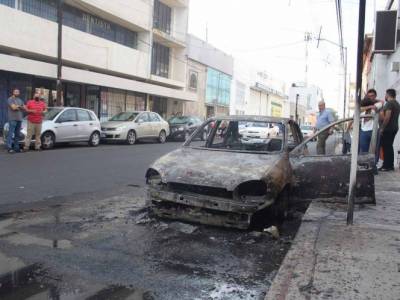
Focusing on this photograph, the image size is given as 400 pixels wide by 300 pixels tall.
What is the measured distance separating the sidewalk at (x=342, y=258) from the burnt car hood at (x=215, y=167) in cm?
87

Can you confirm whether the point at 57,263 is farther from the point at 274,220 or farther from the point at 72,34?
the point at 72,34

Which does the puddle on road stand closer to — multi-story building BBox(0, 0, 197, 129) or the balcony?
multi-story building BBox(0, 0, 197, 129)

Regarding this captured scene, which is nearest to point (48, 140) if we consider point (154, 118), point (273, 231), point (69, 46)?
point (154, 118)

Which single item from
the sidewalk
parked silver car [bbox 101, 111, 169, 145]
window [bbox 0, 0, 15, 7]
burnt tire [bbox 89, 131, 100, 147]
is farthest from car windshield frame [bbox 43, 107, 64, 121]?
the sidewalk

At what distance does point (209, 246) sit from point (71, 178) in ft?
16.3

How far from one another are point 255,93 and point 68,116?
47.2m

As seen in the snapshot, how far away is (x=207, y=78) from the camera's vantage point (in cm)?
4147

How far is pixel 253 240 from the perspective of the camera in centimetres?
543

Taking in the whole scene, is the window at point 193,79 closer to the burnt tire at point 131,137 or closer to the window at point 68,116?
the burnt tire at point 131,137

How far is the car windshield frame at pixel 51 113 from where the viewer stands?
15852 millimetres

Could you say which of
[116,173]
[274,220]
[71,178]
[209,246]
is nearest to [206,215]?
[209,246]

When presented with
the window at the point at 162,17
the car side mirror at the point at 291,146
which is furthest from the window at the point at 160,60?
the car side mirror at the point at 291,146

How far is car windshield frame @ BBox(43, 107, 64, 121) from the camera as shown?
1585 centimetres

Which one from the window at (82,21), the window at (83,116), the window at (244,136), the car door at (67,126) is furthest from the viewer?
the window at (82,21)
